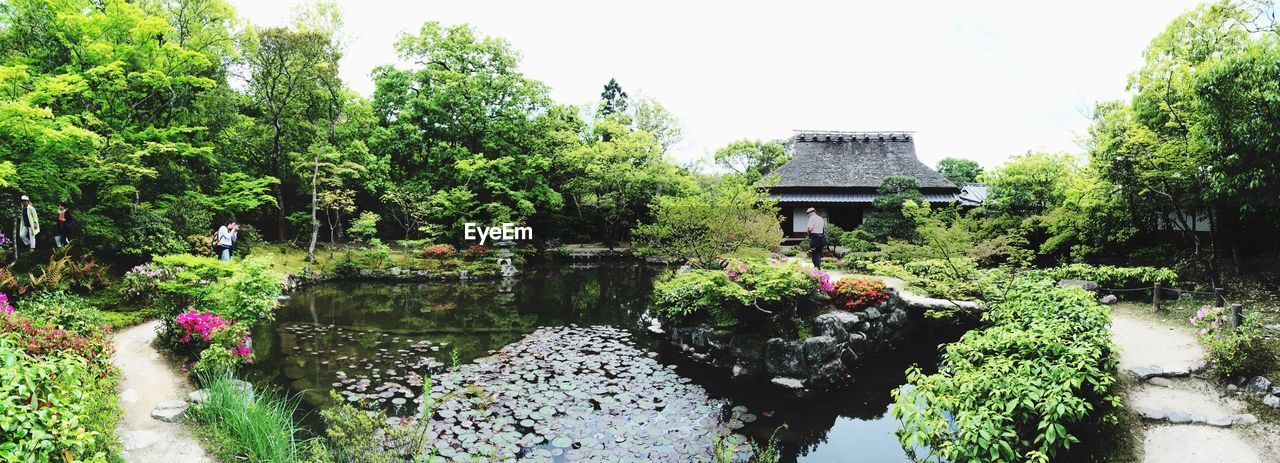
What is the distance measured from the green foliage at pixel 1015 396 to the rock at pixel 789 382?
8.01 feet

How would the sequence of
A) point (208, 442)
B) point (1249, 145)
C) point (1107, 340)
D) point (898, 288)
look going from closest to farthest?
point (208, 442) < point (1107, 340) < point (1249, 145) < point (898, 288)

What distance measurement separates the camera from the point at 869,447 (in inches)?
257

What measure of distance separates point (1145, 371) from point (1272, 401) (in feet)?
3.49

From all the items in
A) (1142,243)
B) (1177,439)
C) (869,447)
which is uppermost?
(1142,243)

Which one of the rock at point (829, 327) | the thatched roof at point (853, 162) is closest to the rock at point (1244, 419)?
the rock at point (829, 327)

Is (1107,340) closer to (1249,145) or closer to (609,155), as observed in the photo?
(1249,145)

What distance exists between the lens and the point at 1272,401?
5.55m

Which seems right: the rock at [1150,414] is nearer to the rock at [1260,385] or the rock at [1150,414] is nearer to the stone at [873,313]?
the rock at [1260,385]

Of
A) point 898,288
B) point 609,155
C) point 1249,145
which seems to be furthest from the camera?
point 609,155

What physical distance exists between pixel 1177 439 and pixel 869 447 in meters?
2.88

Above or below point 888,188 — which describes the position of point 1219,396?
below

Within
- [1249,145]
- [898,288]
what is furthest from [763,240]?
[1249,145]

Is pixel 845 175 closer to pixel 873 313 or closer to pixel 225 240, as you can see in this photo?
pixel 873 313

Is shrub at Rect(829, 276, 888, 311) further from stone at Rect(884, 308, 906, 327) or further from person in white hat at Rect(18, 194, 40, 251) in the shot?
person in white hat at Rect(18, 194, 40, 251)
